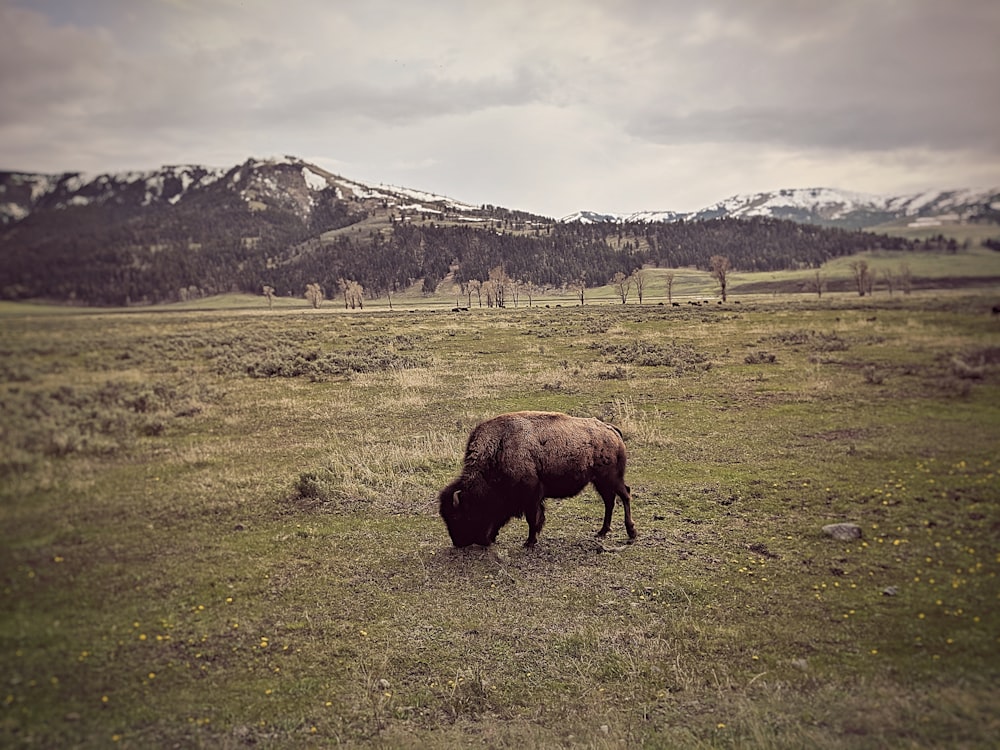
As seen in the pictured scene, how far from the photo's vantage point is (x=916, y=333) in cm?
693

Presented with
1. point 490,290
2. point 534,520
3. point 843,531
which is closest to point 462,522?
point 534,520

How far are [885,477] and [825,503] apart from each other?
1572mm

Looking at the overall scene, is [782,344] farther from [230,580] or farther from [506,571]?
[230,580]

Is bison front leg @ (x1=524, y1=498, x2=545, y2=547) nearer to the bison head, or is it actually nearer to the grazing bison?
the grazing bison

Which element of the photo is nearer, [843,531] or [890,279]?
[843,531]

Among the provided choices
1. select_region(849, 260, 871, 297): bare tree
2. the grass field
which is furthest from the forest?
select_region(849, 260, 871, 297): bare tree

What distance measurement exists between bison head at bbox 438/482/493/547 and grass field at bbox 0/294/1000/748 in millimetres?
333

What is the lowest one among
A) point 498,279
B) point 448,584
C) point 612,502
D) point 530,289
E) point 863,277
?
point 448,584

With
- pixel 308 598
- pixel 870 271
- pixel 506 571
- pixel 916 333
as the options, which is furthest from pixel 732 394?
pixel 308 598

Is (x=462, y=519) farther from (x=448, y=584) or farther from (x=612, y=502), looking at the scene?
(x=612, y=502)

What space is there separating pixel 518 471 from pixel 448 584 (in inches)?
79.7

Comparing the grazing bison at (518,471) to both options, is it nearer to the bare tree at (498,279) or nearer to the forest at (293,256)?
the forest at (293,256)

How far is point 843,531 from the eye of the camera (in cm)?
847

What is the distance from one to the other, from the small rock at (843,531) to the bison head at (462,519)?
5.57 meters
